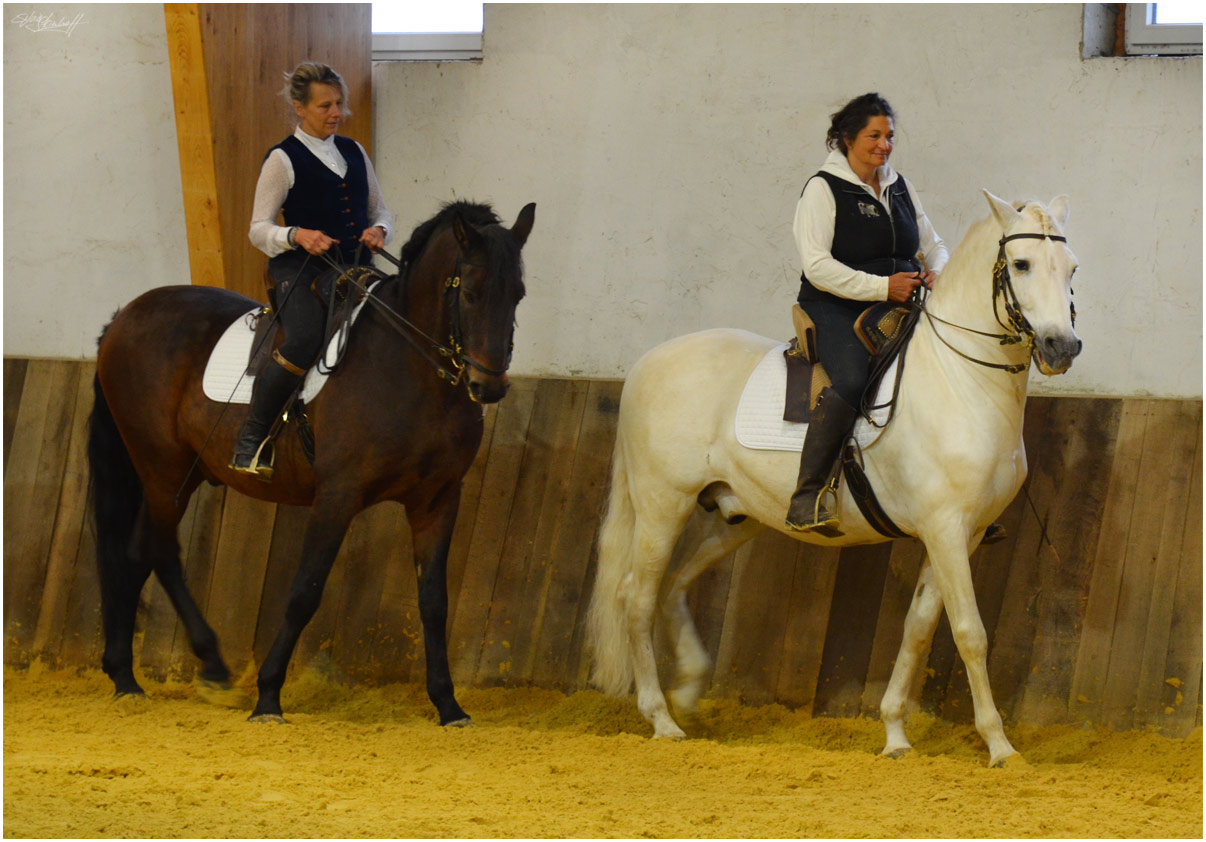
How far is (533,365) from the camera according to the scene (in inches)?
229

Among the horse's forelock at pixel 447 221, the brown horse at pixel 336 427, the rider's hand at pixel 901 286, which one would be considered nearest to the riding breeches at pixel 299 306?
the brown horse at pixel 336 427

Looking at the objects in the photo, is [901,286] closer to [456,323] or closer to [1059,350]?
[1059,350]

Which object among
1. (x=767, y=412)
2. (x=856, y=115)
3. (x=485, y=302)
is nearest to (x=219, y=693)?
(x=485, y=302)

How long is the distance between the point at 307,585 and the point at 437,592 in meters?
0.50

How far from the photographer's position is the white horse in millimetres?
3898

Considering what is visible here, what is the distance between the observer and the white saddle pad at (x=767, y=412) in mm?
4375

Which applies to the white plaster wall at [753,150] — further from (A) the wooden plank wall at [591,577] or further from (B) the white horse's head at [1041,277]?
(B) the white horse's head at [1041,277]

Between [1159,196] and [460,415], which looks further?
[1159,196]

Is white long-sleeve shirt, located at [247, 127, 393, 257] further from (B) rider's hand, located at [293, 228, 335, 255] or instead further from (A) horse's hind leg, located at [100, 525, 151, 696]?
(A) horse's hind leg, located at [100, 525, 151, 696]

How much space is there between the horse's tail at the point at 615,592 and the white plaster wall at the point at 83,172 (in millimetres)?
2679

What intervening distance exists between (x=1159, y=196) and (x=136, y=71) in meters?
4.76

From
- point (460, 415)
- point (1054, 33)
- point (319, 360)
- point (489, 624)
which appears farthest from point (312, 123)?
point (1054, 33)

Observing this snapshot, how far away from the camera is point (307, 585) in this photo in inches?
182

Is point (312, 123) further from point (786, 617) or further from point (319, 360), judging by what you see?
point (786, 617)
